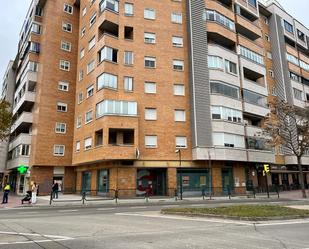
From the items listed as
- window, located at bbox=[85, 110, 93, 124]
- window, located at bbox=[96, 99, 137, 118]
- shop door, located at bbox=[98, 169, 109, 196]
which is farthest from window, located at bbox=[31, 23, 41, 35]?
shop door, located at bbox=[98, 169, 109, 196]

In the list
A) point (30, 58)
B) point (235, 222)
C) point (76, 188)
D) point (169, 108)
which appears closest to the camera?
point (235, 222)

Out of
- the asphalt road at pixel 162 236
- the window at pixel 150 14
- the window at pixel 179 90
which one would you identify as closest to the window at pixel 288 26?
the window at pixel 150 14

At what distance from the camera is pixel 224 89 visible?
122ft

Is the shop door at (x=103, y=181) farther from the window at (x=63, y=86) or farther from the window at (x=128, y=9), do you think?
the window at (x=128, y=9)

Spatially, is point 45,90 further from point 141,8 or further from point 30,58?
point 141,8

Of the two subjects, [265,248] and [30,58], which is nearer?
[265,248]

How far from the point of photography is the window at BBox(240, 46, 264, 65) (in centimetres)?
4199

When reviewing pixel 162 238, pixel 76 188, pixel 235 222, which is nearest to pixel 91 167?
pixel 76 188

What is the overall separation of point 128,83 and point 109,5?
9644 millimetres

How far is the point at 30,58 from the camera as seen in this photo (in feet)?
143

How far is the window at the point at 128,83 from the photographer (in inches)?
1361

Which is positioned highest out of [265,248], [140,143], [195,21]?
[195,21]

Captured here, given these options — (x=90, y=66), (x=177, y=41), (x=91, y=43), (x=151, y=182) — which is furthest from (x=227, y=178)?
(x=91, y=43)

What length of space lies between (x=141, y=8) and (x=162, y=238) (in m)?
33.5
